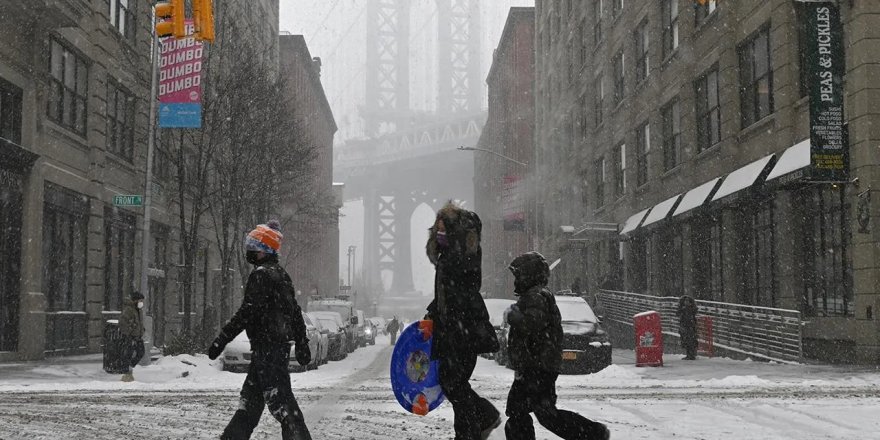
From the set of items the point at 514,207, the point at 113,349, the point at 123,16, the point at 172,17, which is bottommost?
the point at 113,349

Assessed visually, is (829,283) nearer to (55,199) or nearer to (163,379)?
(163,379)

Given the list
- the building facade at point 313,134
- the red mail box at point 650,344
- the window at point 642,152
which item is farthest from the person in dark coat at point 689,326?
the building facade at point 313,134

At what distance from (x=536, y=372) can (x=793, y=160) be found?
1504cm

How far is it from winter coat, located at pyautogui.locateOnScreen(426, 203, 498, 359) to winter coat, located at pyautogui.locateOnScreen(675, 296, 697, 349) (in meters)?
16.4

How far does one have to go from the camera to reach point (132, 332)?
16.8 m

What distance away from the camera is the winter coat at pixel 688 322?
21812 millimetres

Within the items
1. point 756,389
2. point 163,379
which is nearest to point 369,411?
point 756,389

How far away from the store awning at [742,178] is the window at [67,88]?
16.4 meters

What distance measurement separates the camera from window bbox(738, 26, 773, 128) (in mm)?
22625

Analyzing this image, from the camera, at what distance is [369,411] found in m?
10.8

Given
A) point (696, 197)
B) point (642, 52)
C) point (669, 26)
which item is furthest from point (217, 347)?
point (642, 52)

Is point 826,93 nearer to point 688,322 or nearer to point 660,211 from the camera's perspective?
point 688,322

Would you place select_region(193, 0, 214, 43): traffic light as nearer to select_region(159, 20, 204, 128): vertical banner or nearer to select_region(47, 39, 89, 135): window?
select_region(159, 20, 204, 128): vertical banner

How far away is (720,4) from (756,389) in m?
14.7
